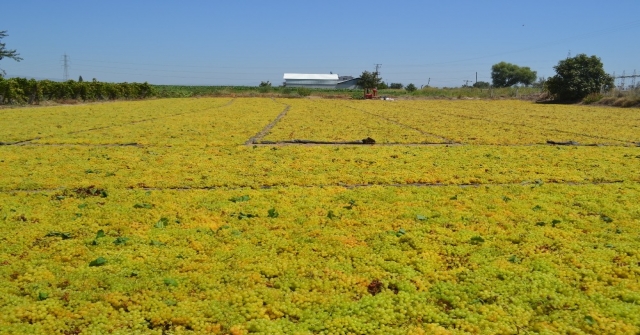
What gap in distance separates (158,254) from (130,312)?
1.86 metres

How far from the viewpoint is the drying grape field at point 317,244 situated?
5.45 metres

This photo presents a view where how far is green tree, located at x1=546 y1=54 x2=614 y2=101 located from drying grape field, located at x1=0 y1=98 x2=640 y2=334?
47.8 metres

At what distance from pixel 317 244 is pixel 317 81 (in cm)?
14997

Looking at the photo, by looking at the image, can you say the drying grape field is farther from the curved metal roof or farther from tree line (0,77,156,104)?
the curved metal roof

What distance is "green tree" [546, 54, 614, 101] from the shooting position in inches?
2282

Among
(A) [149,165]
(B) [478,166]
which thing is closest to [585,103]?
(B) [478,166]

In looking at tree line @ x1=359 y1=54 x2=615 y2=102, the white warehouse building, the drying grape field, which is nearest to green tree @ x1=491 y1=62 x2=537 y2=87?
the white warehouse building

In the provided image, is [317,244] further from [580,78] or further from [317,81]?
[317,81]

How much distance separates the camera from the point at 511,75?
151000 mm

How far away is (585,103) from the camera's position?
55906 millimetres

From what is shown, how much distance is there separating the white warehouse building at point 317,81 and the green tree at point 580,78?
90.6 m

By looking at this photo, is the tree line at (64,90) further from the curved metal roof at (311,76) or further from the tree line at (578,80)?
the curved metal roof at (311,76)

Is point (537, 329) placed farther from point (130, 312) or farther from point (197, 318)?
point (130, 312)

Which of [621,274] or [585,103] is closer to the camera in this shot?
[621,274]
